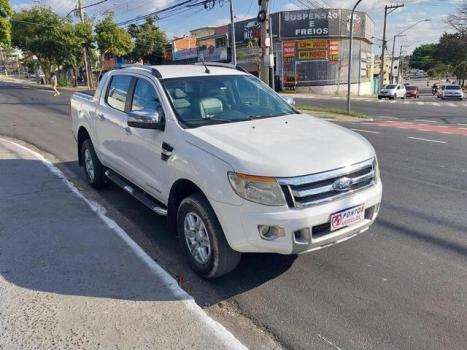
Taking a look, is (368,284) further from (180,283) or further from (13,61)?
(13,61)

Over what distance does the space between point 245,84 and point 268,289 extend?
244 cm

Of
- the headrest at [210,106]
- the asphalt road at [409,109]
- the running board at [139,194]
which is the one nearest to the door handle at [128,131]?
the running board at [139,194]

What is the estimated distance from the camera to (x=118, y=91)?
17.8 ft

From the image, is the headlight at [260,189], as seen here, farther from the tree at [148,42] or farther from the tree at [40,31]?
the tree at [148,42]

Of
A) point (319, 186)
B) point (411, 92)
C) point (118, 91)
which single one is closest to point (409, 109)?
point (411, 92)

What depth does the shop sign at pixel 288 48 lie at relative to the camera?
141 feet

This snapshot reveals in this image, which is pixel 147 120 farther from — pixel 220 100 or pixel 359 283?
pixel 359 283

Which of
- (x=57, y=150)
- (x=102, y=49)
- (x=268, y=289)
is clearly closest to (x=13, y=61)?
(x=102, y=49)

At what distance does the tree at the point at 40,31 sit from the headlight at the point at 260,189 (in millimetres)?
40200

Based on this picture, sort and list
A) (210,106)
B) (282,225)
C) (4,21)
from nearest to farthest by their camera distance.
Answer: (282,225) < (210,106) < (4,21)

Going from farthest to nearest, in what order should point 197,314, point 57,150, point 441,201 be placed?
point 57,150 → point 441,201 → point 197,314

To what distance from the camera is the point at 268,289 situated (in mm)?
3594

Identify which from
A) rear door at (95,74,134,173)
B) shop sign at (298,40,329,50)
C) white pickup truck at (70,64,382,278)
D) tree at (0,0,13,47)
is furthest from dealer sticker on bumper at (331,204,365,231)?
shop sign at (298,40,329,50)

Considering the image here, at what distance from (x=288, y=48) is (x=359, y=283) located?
138 ft
